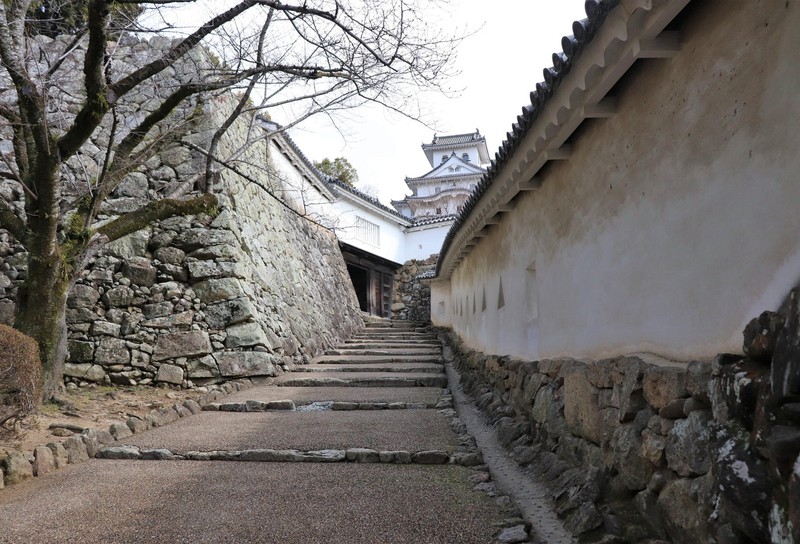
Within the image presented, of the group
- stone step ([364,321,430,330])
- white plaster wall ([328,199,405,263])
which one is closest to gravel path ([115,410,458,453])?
stone step ([364,321,430,330])

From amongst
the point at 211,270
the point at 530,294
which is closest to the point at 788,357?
the point at 530,294

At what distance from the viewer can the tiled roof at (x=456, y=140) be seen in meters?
37.8

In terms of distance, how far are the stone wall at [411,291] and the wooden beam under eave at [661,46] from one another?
19832 mm

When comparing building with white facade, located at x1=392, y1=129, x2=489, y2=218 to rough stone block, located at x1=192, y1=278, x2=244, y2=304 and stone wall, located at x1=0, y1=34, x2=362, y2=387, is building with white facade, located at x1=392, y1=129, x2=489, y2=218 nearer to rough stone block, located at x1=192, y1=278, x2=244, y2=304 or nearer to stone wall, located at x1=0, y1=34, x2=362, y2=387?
stone wall, located at x1=0, y1=34, x2=362, y2=387

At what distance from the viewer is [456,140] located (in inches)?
1506

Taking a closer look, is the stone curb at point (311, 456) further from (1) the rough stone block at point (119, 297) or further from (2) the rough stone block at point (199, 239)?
(2) the rough stone block at point (199, 239)

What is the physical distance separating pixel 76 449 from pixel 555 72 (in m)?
4.96

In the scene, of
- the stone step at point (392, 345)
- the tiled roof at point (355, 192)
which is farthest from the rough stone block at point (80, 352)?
the tiled roof at point (355, 192)

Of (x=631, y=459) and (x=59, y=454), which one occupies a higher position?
(x=631, y=459)

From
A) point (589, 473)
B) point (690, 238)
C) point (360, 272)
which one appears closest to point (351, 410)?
point (589, 473)

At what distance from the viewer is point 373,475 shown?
431 centimetres

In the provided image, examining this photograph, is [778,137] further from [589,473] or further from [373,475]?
[373,475]

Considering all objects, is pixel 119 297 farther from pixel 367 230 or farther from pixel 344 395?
pixel 367 230

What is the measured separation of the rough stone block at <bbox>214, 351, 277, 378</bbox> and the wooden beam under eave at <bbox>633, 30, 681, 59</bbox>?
7365 millimetres
